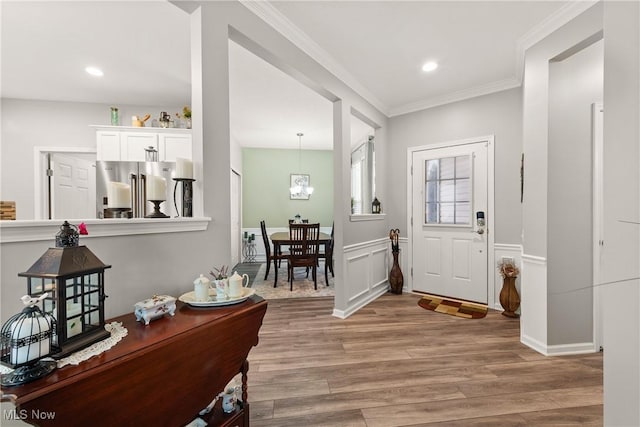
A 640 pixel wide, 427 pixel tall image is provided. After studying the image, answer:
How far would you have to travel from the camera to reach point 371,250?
12.0 ft

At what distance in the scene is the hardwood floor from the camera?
1.59 m

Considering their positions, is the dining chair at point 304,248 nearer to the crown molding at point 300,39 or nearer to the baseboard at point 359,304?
the baseboard at point 359,304

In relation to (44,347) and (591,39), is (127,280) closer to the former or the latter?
(44,347)

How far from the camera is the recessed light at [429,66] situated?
2.84m

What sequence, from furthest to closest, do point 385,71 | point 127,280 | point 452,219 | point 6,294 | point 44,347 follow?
point 452,219 < point 385,71 < point 127,280 < point 6,294 < point 44,347

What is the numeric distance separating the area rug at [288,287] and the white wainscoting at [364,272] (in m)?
0.66

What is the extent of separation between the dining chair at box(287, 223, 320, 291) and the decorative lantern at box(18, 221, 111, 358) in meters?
3.34

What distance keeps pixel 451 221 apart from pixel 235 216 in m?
4.32

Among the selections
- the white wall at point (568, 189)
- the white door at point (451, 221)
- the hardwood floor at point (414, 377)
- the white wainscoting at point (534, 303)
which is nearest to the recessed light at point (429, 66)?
the white wall at point (568, 189)

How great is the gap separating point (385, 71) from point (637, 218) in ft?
8.99

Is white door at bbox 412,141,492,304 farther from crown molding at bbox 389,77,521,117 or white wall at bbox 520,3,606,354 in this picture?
white wall at bbox 520,3,606,354

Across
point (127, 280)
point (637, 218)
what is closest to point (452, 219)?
point (637, 218)

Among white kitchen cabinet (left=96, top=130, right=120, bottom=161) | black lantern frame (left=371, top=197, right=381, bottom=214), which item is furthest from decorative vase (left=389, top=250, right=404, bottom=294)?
Result: white kitchen cabinet (left=96, top=130, right=120, bottom=161)

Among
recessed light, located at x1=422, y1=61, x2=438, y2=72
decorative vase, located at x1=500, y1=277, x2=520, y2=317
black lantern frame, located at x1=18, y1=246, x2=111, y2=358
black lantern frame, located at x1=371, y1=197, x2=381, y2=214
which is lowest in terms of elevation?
decorative vase, located at x1=500, y1=277, x2=520, y2=317
